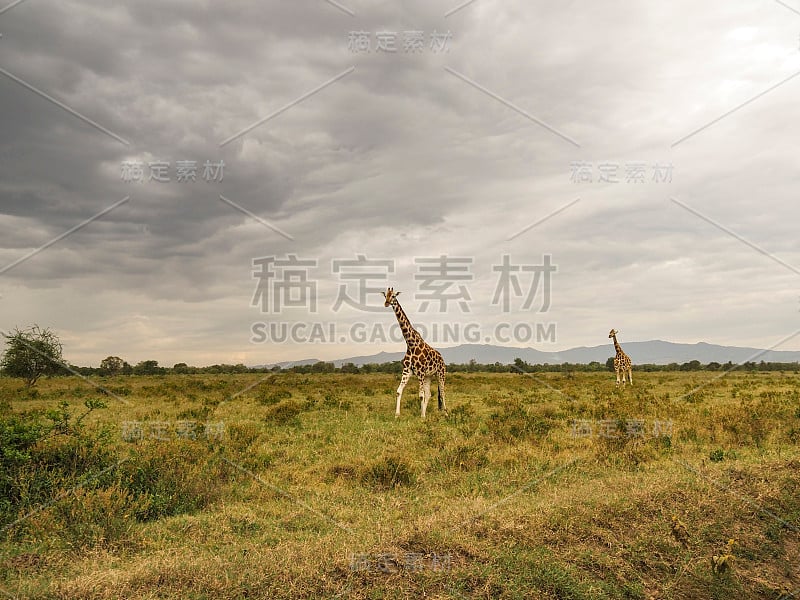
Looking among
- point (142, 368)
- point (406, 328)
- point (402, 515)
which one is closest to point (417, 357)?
point (406, 328)

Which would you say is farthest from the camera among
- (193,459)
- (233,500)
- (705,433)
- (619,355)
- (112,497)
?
(619,355)

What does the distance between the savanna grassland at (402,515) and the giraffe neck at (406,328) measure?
21.6 feet

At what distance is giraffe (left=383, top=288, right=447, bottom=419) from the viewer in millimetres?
18223

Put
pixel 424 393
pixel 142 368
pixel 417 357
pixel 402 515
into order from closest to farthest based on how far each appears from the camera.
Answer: pixel 402 515 → pixel 424 393 → pixel 417 357 → pixel 142 368

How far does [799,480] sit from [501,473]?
15.2 feet

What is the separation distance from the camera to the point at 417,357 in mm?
18609

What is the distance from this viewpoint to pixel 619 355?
31.9m

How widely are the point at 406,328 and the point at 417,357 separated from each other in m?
1.19

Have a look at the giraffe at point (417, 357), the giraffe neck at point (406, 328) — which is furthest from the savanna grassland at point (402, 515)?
the giraffe neck at point (406, 328)

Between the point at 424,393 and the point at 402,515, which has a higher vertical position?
the point at 424,393

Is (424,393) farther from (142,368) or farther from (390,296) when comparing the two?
(142,368)

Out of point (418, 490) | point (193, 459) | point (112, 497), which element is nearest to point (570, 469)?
point (418, 490)

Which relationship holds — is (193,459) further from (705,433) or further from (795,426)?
(795,426)

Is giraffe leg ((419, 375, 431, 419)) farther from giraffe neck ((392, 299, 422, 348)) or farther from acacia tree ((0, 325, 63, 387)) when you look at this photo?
acacia tree ((0, 325, 63, 387))
